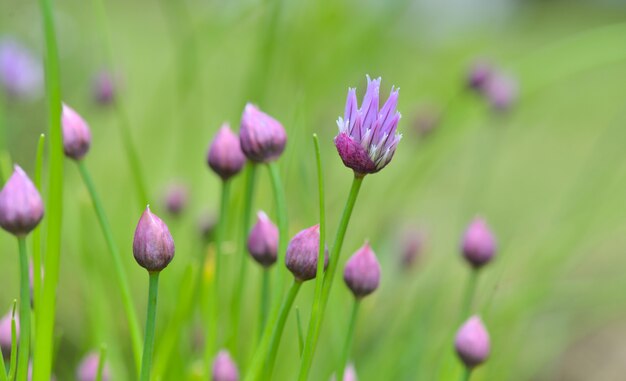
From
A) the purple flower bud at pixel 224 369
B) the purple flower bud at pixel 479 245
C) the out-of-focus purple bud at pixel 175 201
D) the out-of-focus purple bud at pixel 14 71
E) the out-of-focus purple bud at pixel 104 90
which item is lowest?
the purple flower bud at pixel 224 369

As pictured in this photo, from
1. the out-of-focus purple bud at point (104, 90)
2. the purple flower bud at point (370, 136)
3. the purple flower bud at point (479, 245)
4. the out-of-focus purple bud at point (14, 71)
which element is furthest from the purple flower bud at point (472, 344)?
the out-of-focus purple bud at point (14, 71)

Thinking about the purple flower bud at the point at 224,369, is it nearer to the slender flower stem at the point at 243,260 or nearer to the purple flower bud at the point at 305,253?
the slender flower stem at the point at 243,260

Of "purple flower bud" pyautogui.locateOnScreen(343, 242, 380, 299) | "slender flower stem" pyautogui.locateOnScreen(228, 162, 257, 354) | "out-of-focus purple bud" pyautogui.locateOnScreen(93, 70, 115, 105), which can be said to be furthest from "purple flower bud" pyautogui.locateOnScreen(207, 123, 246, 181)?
"out-of-focus purple bud" pyautogui.locateOnScreen(93, 70, 115, 105)

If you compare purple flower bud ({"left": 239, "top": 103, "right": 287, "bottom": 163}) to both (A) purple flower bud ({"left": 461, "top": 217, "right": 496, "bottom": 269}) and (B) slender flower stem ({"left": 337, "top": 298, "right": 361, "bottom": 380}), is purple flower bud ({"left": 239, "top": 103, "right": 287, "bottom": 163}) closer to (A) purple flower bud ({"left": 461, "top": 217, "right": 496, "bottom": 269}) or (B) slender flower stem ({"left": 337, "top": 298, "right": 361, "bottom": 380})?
(B) slender flower stem ({"left": 337, "top": 298, "right": 361, "bottom": 380})

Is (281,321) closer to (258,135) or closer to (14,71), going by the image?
(258,135)

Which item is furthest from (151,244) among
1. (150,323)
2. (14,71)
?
(14,71)

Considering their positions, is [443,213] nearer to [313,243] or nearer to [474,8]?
[313,243]
